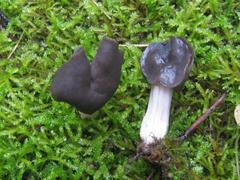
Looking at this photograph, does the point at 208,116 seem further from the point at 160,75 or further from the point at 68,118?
the point at 68,118

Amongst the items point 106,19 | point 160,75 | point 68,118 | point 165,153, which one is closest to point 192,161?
point 165,153

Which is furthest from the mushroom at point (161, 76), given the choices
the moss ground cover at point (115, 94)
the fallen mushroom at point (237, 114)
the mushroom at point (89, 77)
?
the fallen mushroom at point (237, 114)

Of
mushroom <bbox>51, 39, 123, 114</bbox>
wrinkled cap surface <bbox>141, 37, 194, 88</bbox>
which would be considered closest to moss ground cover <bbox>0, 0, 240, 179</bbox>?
wrinkled cap surface <bbox>141, 37, 194, 88</bbox>

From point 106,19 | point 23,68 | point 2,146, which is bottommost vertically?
point 2,146

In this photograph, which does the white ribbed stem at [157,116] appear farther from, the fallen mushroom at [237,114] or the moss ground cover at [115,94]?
the fallen mushroom at [237,114]

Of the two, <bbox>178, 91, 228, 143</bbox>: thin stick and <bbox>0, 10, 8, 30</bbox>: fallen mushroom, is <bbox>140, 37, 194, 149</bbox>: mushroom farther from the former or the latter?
<bbox>0, 10, 8, 30</bbox>: fallen mushroom

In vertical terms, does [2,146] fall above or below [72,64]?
below

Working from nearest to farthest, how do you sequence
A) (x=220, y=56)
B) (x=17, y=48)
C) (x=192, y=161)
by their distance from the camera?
(x=192, y=161) → (x=220, y=56) → (x=17, y=48)

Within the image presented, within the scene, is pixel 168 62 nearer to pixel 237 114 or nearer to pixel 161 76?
pixel 161 76
